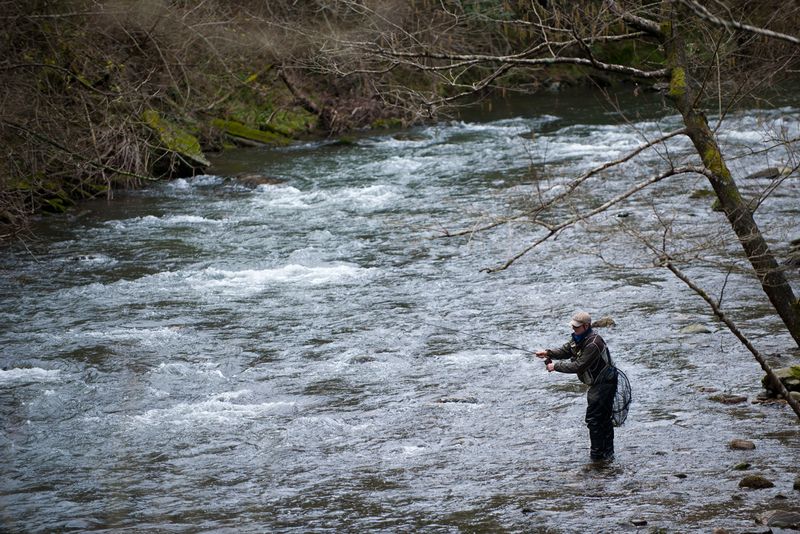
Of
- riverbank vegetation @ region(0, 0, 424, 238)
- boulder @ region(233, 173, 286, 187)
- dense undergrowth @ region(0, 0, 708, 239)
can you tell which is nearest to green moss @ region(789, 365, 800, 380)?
dense undergrowth @ region(0, 0, 708, 239)

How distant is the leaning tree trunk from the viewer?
6.86m

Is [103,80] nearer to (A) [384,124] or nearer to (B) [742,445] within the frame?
(B) [742,445]

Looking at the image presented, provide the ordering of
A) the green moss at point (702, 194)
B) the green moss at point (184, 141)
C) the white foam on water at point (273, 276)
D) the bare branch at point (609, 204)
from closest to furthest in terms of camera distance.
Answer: the bare branch at point (609, 204), the white foam on water at point (273, 276), the green moss at point (702, 194), the green moss at point (184, 141)

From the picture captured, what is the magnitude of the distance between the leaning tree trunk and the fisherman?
4.45ft

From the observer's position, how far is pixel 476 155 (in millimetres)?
22562

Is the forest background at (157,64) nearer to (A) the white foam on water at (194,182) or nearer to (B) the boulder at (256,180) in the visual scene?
(A) the white foam on water at (194,182)

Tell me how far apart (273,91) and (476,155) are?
7.94 meters

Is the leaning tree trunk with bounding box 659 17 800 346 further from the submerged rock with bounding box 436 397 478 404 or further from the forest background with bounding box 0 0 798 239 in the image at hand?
the submerged rock with bounding box 436 397 478 404

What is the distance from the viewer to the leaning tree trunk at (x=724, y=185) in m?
6.86

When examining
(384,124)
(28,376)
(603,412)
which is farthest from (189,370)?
(384,124)

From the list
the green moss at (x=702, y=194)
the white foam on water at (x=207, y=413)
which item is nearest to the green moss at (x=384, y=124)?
the green moss at (x=702, y=194)

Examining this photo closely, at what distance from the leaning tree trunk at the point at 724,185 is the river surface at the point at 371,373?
0.21 metres

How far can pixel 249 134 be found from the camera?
26219 mm

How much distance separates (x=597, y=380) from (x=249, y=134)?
779 inches
